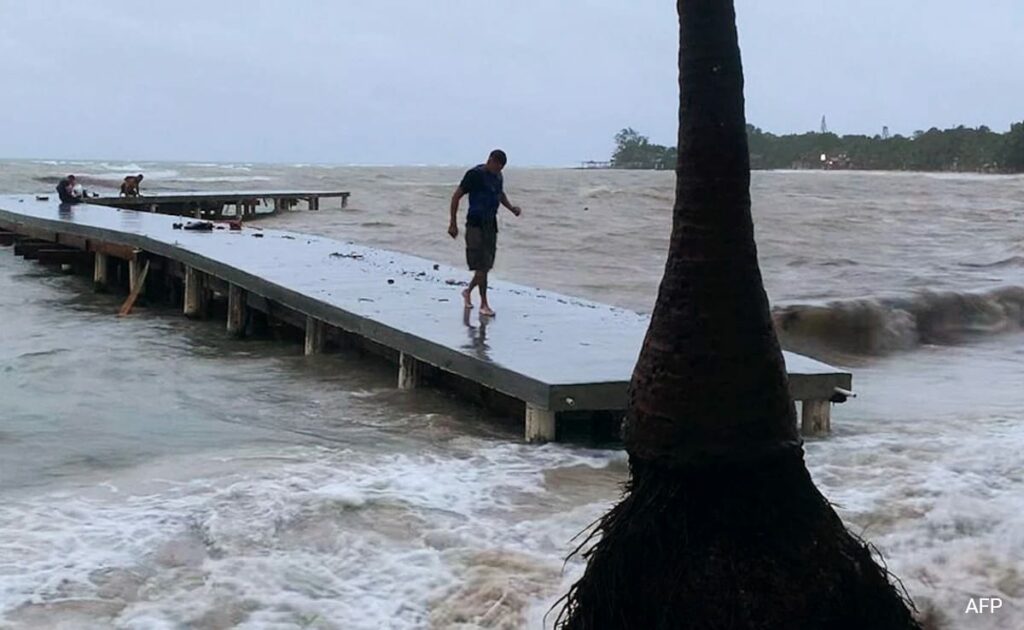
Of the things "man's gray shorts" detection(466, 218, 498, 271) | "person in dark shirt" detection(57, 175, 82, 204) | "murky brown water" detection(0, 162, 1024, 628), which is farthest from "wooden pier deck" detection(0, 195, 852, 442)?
"person in dark shirt" detection(57, 175, 82, 204)

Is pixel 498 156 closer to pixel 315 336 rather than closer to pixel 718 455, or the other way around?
pixel 315 336

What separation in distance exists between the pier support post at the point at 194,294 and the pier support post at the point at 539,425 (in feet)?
28.2

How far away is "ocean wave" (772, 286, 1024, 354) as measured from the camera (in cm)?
1411

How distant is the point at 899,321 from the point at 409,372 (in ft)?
25.1

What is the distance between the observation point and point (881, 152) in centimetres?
14425

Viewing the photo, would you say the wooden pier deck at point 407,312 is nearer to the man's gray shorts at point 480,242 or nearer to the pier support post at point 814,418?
the pier support post at point 814,418

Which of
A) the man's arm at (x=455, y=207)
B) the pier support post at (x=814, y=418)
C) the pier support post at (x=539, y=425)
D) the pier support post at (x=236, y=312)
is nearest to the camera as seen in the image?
the pier support post at (x=539, y=425)

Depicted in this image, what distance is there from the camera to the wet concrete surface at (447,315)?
7.99 meters

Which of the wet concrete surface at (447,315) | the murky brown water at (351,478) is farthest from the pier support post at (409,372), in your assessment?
the wet concrete surface at (447,315)

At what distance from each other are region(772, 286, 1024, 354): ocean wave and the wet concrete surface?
368 cm

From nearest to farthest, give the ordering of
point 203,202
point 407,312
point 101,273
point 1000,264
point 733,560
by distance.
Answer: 1. point 733,560
2. point 407,312
3. point 101,273
4. point 1000,264
5. point 203,202

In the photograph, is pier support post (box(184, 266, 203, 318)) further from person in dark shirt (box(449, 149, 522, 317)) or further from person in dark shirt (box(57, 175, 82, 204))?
person in dark shirt (box(57, 175, 82, 204))

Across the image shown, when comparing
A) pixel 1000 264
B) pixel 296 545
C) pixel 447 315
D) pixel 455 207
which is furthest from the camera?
pixel 1000 264

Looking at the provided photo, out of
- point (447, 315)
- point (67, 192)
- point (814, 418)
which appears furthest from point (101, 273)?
point (814, 418)
